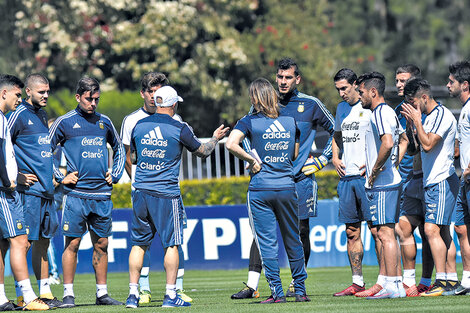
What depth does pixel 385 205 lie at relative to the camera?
10000 millimetres

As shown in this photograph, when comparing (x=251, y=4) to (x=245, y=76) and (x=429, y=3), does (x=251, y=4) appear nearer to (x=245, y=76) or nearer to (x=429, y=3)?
(x=245, y=76)

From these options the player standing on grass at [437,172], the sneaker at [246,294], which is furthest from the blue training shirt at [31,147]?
the player standing on grass at [437,172]

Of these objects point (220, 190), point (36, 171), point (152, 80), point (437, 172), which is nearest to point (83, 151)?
point (36, 171)

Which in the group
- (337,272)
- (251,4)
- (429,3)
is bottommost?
(337,272)

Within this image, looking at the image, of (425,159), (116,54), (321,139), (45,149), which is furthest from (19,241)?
(116,54)

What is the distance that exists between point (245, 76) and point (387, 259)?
698 inches

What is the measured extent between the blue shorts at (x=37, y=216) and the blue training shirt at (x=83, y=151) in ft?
1.06

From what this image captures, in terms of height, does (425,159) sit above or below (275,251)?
above

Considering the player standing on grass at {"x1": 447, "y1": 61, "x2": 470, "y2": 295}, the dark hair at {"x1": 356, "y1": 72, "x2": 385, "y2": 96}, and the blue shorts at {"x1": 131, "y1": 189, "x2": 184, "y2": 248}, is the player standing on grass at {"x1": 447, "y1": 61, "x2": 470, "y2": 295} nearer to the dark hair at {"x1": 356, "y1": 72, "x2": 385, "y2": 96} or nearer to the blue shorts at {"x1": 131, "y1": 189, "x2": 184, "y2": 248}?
the dark hair at {"x1": 356, "y1": 72, "x2": 385, "y2": 96}

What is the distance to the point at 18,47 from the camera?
2664 centimetres

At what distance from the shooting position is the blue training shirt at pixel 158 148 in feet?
32.0

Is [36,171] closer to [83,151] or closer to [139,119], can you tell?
[83,151]

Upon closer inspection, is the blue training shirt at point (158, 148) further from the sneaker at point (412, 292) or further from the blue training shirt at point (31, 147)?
the sneaker at point (412, 292)

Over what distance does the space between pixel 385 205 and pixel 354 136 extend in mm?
1215
